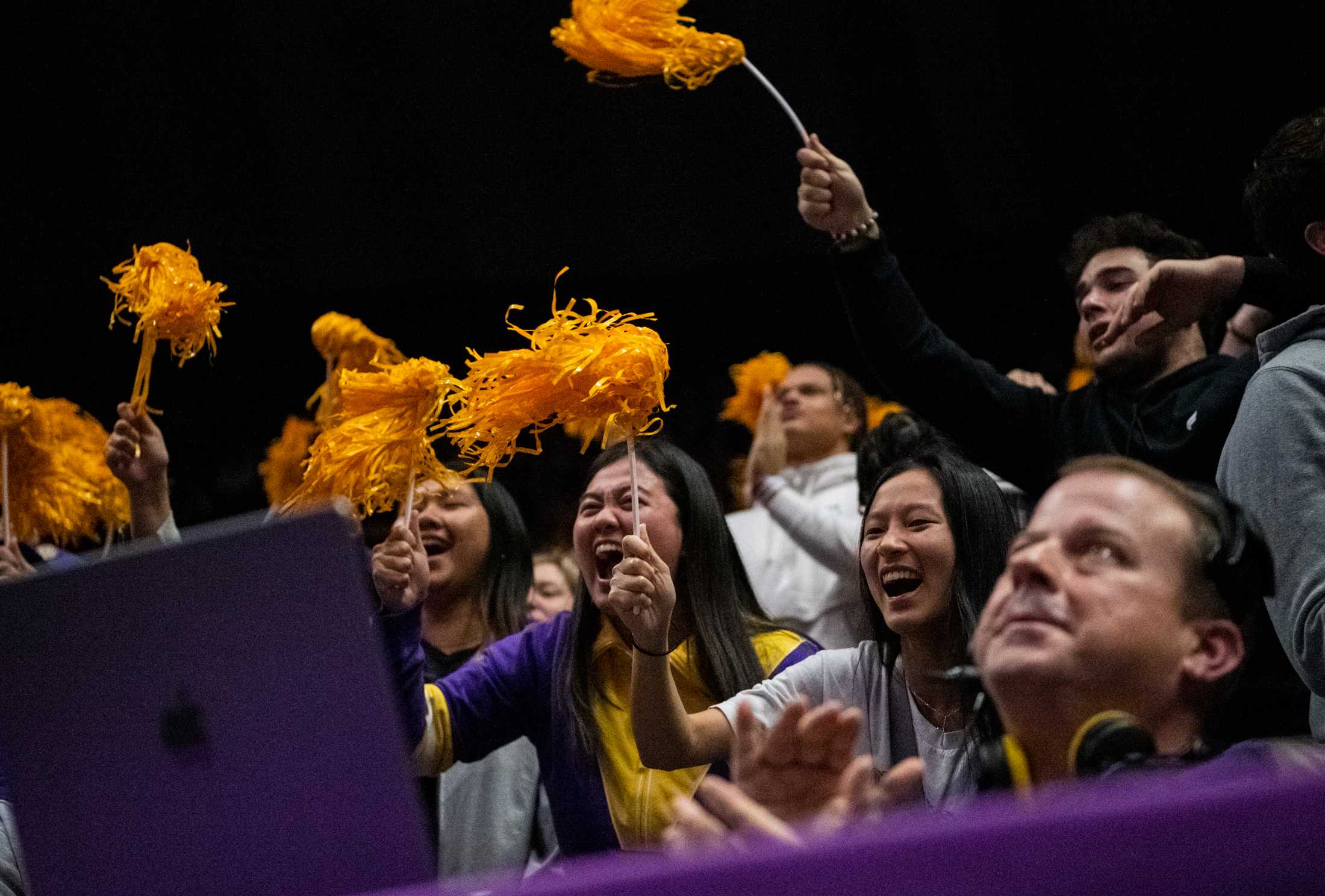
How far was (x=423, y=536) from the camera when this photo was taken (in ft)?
9.76

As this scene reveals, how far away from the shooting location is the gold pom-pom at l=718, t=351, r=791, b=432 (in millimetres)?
4039

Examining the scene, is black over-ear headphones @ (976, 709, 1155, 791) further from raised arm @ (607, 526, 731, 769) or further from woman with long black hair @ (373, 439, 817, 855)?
woman with long black hair @ (373, 439, 817, 855)

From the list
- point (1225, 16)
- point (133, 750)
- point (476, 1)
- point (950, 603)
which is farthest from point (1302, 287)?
point (476, 1)

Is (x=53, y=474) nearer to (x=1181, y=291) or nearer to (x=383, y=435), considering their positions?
(x=383, y=435)

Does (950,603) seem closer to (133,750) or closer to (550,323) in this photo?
(550,323)

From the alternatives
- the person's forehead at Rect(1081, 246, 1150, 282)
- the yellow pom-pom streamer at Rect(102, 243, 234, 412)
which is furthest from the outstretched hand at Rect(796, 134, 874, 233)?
the yellow pom-pom streamer at Rect(102, 243, 234, 412)

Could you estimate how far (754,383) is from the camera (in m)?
4.08

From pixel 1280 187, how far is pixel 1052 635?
1003mm

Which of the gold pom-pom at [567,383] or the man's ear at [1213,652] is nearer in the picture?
the man's ear at [1213,652]

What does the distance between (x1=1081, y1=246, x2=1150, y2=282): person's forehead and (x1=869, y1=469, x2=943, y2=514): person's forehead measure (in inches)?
26.1

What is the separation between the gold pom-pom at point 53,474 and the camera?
2963mm

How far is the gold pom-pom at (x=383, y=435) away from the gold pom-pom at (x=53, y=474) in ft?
2.80

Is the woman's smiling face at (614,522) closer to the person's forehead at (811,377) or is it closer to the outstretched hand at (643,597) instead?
the outstretched hand at (643,597)

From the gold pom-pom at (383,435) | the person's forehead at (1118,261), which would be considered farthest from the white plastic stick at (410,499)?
the person's forehead at (1118,261)
